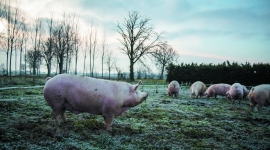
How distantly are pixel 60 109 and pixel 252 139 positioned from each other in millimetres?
5384

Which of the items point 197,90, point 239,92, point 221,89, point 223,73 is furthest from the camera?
point 223,73

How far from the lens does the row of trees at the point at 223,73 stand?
26031mm

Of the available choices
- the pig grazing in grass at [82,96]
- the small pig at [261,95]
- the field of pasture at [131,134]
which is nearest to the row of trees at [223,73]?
the small pig at [261,95]

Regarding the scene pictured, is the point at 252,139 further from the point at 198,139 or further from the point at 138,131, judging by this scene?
the point at 138,131

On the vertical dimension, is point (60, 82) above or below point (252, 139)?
above

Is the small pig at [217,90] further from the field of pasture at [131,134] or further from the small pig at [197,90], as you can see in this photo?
the field of pasture at [131,134]

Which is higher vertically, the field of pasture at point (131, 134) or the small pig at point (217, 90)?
the small pig at point (217, 90)

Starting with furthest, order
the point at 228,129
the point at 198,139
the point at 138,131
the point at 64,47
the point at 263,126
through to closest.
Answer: the point at 64,47
the point at 263,126
the point at 228,129
the point at 138,131
the point at 198,139

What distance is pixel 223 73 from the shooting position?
28.0 metres

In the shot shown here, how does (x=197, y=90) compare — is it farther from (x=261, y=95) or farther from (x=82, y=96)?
(x=82, y=96)

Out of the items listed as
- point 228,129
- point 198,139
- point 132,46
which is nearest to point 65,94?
point 198,139

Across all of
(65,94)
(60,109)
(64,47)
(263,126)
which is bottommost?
(263,126)

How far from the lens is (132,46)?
136 ft

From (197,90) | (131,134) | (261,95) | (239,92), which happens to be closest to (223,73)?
(197,90)
